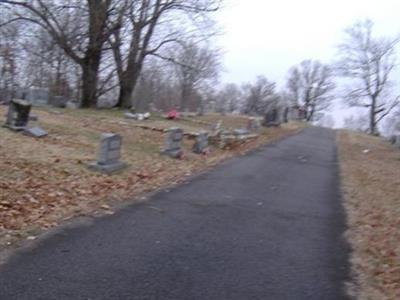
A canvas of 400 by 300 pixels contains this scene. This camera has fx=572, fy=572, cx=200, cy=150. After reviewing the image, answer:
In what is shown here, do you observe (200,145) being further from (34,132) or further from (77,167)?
(77,167)

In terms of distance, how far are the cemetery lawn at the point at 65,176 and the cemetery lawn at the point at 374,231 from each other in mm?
3422

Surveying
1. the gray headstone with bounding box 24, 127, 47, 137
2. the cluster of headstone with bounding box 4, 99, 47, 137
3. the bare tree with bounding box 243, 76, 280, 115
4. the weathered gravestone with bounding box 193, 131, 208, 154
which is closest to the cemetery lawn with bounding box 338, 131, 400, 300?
the weathered gravestone with bounding box 193, 131, 208, 154

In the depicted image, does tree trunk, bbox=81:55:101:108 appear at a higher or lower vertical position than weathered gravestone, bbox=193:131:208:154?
higher

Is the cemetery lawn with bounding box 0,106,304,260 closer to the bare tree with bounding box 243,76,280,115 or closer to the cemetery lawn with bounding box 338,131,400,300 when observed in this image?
the cemetery lawn with bounding box 338,131,400,300

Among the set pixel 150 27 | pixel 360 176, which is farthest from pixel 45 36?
pixel 360 176

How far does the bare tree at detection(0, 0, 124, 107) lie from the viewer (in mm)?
26602

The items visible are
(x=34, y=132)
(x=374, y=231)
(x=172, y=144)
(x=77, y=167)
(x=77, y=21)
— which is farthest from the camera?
(x=77, y=21)

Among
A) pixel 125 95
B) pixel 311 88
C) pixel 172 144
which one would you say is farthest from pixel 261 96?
pixel 172 144

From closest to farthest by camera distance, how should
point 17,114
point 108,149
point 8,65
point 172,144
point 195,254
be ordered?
point 195,254 → point 108,149 → point 17,114 → point 172,144 → point 8,65

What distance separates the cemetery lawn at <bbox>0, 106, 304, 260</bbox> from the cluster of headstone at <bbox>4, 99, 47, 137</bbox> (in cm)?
29

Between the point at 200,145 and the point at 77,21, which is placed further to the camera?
the point at 77,21

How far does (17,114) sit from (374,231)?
931 cm

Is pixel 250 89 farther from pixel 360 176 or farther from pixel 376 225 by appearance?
pixel 376 225

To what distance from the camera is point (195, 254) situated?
620cm
